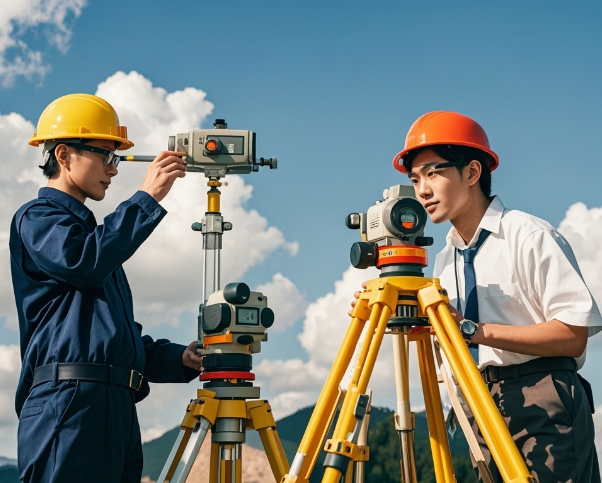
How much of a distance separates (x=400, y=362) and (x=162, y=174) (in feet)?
5.36

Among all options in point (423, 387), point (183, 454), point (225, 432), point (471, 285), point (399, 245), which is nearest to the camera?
point (399, 245)

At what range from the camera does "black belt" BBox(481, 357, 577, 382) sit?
368 centimetres

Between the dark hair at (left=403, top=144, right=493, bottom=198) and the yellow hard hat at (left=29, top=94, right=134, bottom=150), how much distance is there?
Result: 5.51 feet

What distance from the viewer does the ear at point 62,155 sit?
422 centimetres

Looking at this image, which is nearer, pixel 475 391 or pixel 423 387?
pixel 475 391

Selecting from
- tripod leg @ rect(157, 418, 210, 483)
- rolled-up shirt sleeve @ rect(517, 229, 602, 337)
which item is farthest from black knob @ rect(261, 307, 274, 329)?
rolled-up shirt sleeve @ rect(517, 229, 602, 337)

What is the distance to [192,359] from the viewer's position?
4.68m

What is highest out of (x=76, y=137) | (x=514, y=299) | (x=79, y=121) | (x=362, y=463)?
(x=79, y=121)

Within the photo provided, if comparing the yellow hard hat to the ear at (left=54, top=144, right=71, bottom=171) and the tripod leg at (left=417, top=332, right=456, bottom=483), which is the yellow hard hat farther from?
the tripod leg at (left=417, top=332, right=456, bottom=483)

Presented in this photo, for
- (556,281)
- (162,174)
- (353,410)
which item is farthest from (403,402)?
(162,174)

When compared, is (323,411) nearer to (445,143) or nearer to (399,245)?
(399,245)

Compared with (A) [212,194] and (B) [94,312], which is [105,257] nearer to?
(B) [94,312]

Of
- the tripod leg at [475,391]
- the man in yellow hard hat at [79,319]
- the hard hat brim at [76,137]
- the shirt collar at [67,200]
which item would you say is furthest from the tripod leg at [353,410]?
the hard hat brim at [76,137]

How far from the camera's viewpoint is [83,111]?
4379 millimetres
